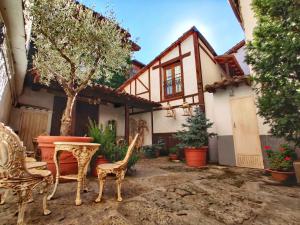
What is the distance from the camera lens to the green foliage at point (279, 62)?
3.04m

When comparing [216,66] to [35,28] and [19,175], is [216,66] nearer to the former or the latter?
[35,28]

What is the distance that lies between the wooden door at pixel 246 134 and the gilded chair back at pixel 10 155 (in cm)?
626

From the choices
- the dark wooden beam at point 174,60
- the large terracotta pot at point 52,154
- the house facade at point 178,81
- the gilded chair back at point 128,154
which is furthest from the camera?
the dark wooden beam at point 174,60

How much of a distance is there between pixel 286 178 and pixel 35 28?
6444mm

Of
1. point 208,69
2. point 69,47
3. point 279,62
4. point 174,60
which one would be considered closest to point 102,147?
point 69,47

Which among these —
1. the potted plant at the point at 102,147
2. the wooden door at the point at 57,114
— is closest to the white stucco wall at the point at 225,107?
the potted plant at the point at 102,147

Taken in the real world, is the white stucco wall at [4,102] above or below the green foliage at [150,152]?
above

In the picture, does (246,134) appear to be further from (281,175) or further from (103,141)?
(103,141)

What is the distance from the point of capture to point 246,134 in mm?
5820

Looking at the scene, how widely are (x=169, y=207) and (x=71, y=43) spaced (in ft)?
12.5

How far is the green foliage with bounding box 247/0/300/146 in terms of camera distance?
9.96ft

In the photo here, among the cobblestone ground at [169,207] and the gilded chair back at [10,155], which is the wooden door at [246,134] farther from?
the gilded chair back at [10,155]

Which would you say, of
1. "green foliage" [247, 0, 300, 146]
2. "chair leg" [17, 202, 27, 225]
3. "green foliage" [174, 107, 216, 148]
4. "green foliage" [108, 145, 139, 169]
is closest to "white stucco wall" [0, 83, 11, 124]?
"green foliage" [108, 145, 139, 169]

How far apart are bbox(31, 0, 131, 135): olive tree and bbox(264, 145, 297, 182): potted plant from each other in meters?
4.72
